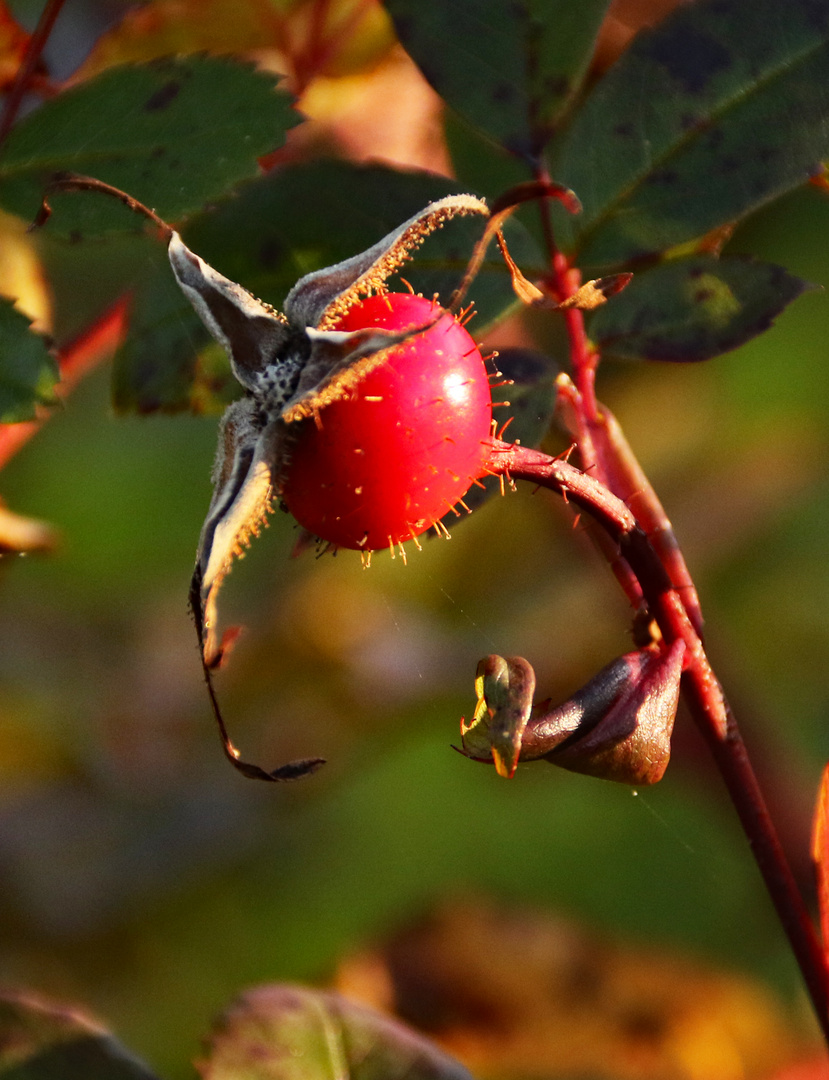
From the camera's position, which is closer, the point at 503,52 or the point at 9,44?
the point at 503,52

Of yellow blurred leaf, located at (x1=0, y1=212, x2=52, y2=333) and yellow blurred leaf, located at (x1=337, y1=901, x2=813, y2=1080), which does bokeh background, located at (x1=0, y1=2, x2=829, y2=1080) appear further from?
yellow blurred leaf, located at (x1=0, y1=212, x2=52, y2=333)

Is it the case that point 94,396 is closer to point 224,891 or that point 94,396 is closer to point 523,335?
point 523,335

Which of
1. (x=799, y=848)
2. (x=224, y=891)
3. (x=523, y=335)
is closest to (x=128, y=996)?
(x=224, y=891)

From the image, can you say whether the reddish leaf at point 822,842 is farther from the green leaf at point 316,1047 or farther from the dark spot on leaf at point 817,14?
the dark spot on leaf at point 817,14

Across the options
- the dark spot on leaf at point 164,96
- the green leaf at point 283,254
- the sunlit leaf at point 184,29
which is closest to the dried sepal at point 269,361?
the green leaf at point 283,254

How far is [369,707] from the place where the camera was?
74.1 inches

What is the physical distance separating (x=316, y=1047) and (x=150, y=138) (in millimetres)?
695

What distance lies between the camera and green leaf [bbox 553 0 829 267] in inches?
28.4

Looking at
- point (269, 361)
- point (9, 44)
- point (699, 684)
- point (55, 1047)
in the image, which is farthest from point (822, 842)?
point (9, 44)

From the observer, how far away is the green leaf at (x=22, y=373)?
76cm

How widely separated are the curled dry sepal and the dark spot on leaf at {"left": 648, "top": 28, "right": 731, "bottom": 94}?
423mm

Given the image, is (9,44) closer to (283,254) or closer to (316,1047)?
(283,254)

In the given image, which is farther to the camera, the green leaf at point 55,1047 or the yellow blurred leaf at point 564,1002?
the yellow blurred leaf at point 564,1002

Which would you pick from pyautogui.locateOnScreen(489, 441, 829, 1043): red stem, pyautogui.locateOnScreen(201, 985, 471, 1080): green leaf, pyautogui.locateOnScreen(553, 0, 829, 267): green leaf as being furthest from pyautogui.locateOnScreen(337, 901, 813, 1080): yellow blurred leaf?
pyautogui.locateOnScreen(553, 0, 829, 267): green leaf
